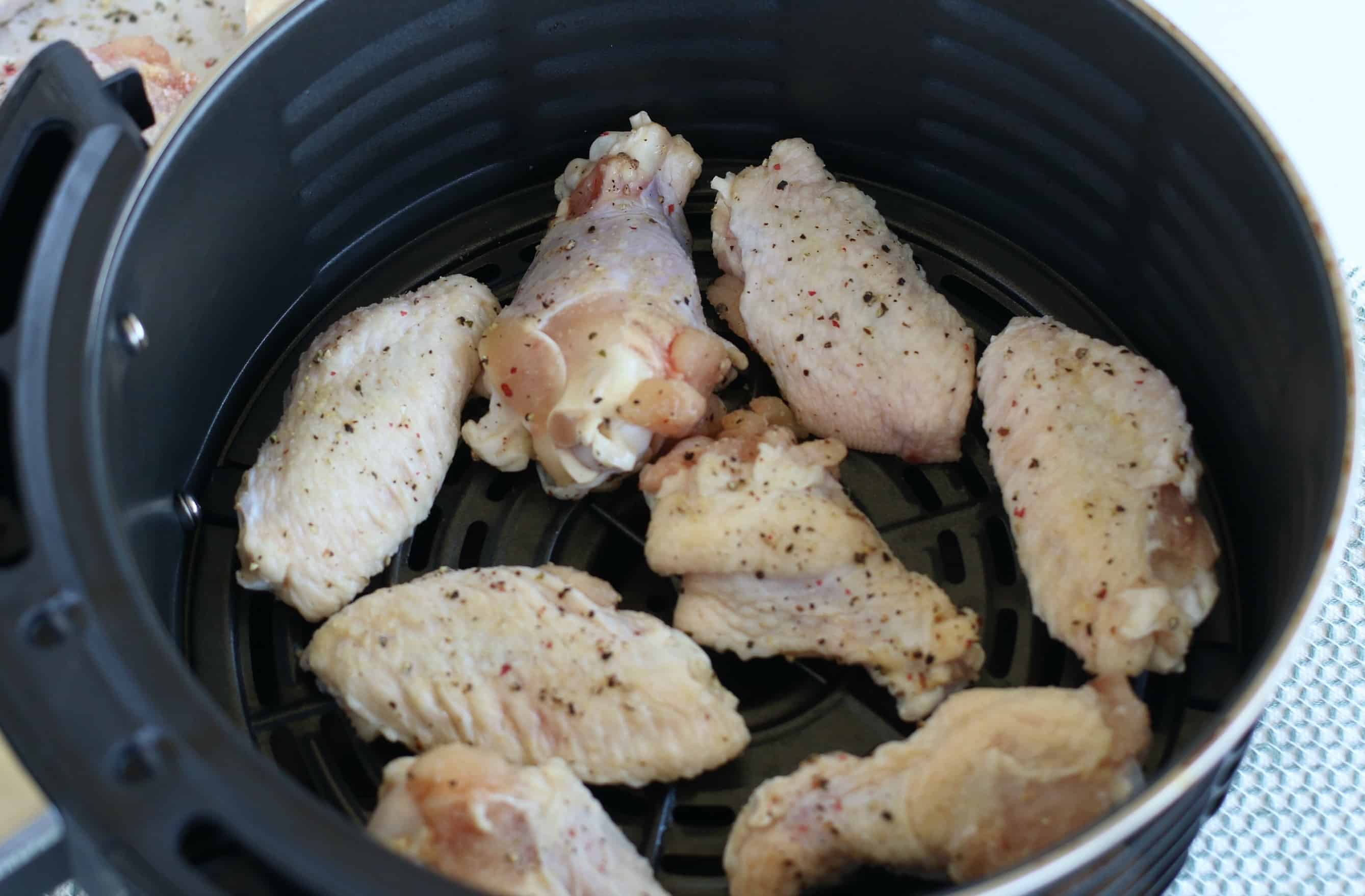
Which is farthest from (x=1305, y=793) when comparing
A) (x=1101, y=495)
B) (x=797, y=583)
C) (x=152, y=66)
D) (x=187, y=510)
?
(x=152, y=66)

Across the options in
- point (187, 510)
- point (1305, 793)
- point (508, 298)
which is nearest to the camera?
point (1305, 793)

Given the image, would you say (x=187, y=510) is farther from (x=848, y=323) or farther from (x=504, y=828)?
(x=848, y=323)

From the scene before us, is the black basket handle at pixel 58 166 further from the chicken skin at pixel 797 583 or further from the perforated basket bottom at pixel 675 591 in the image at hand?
the chicken skin at pixel 797 583

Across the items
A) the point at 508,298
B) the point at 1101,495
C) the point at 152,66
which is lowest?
the point at 1101,495

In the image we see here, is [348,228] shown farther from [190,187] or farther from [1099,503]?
[1099,503]

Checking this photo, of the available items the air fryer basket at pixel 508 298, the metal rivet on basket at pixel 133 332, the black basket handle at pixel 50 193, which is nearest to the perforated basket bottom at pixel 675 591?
the air fryer basket at pixel 508 298

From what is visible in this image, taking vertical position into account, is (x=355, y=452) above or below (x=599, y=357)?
below

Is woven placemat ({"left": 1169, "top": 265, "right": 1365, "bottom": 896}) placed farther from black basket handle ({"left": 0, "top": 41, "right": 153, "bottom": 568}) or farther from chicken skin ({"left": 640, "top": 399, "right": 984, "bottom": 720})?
black basket handle ({"left": 0, "top": 41, "right": 153, "bottom": 568})
